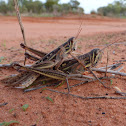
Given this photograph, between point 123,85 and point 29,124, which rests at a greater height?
point 123,85

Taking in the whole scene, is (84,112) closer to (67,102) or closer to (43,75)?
(67,102)

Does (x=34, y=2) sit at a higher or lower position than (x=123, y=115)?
higher

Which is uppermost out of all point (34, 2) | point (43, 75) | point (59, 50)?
point (34, 2)

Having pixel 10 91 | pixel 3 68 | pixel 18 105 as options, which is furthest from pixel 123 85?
pixel 3 68

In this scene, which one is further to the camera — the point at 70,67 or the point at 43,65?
the point at 70,67

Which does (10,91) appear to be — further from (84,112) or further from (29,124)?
(84,112)

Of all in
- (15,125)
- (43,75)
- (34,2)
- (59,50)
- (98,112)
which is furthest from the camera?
(34,2)

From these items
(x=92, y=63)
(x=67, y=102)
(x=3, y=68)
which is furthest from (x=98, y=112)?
(x=3, y=68)

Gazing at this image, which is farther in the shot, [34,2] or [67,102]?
[34,2]

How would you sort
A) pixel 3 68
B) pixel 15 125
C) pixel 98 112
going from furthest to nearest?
1. pixel 3 68
2. pixel 98 112
3. pixel 15 125
